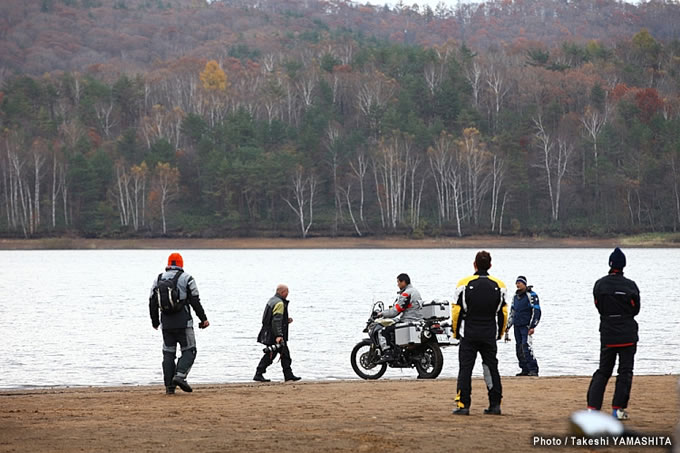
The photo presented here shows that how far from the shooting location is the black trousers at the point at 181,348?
14.5 m

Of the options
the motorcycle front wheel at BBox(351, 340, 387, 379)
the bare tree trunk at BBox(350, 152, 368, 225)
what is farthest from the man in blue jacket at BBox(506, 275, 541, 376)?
the bare tree trunk at BBox(350, 152, 368, 225)

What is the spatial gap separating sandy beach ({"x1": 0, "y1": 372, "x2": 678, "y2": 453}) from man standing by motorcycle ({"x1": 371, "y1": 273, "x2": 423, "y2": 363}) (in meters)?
1.22

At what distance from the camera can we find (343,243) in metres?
101

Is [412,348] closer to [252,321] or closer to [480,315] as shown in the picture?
[480,315]

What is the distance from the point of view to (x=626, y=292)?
37.6 feet

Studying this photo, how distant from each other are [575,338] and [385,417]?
16.5 metres

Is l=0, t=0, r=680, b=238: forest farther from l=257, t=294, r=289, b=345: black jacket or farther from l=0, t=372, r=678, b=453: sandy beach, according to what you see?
l=0, t=372, r=678, b=453: sandy beach

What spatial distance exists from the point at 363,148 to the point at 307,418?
3831 inches

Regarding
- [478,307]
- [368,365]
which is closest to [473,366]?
[478,307]

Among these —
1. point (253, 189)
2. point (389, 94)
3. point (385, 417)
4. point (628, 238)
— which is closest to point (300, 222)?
point (253, 189)

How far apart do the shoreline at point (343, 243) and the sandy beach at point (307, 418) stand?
8231 cm

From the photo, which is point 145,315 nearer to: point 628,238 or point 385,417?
point 385,417

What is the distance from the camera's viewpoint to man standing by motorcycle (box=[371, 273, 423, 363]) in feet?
56.3

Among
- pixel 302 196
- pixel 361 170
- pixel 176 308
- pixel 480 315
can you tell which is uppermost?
pixel 361 170
